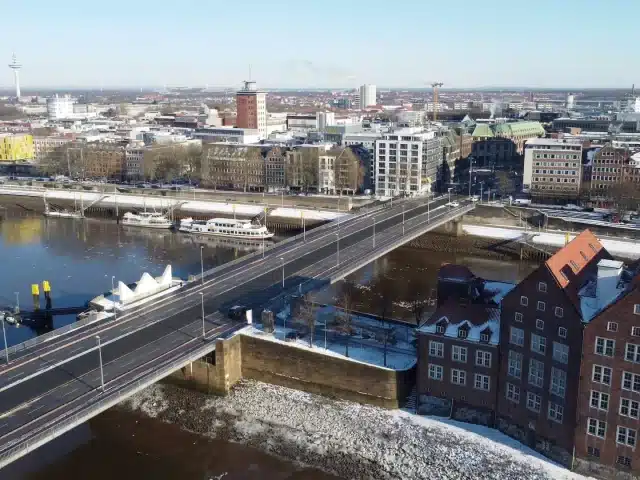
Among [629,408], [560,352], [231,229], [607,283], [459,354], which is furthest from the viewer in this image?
[231,229]

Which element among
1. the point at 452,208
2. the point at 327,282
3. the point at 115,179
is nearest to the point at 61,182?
the point at 115,179

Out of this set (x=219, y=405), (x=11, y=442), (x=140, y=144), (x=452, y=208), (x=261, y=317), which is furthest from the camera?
(x=140, y=144)

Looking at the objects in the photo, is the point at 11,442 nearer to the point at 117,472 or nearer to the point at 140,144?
the point at 117,472

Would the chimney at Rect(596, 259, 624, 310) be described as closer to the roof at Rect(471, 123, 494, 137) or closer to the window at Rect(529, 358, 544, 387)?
the window at Rect(529, 358, 544, 387)

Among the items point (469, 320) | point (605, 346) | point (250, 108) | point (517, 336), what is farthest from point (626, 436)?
point (250, 108)

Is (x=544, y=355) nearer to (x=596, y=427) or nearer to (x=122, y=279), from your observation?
(x=596, y=427)

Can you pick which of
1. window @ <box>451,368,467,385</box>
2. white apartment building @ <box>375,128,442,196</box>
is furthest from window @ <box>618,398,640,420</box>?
white apartment building @ <box>375,128,442,196</box>

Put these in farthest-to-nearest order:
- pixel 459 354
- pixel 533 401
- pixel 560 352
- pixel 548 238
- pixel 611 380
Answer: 1. pixel 548 238
2. pixel 459 354
3. pixel 533 401
4. pixel 560 352
5. pixel 611 380
